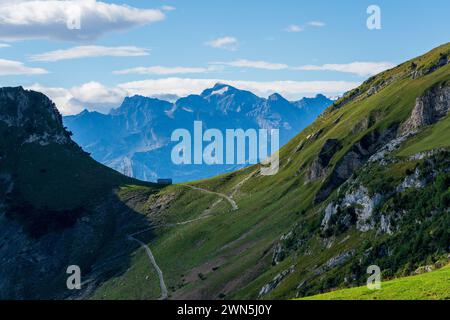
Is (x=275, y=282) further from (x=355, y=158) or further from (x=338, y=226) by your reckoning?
(x=355, y=158)

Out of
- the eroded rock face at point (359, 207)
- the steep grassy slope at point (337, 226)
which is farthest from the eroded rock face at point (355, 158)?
the eroded rock face at point (359, 207)

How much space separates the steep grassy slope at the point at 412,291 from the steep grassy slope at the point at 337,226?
36466mm

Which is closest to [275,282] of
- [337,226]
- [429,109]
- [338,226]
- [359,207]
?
[337,226]

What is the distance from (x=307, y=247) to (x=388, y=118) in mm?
66579

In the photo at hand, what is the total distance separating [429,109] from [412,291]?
127m

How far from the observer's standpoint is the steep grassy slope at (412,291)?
40281mm

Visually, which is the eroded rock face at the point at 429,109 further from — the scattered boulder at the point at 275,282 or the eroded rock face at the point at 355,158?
the scattered boulder at the point at 275,282

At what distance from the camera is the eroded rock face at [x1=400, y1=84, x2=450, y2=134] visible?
507 feet

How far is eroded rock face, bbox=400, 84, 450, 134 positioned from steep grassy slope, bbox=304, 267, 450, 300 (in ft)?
371

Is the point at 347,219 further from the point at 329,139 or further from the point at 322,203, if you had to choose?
the point at 329,139

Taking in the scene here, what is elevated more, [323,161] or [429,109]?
[429,109]

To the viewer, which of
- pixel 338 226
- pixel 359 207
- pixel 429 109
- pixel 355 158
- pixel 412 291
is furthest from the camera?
pixel 355 158

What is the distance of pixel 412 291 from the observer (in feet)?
138

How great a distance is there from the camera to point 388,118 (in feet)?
577
